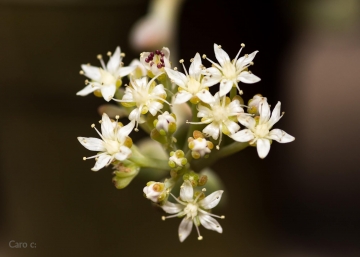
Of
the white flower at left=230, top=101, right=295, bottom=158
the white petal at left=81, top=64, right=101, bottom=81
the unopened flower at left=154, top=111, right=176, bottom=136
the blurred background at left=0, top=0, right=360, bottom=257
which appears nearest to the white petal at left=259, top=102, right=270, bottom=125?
the white flower at left=230, top=101, right=295, bottom=158

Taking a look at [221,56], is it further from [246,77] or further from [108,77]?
[108,77]

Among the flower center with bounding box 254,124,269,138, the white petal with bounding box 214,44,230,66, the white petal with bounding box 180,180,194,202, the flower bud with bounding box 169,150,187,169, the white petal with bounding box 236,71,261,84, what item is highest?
the white petal with bounding box 214,44,230,66

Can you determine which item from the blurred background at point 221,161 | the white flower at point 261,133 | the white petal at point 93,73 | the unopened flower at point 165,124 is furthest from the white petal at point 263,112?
the blurred background at point 221,161

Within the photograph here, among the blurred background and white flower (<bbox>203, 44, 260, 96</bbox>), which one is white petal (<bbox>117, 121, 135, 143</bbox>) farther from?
the blurred background

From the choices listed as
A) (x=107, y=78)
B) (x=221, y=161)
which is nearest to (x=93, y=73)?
(x=107, y=78)
